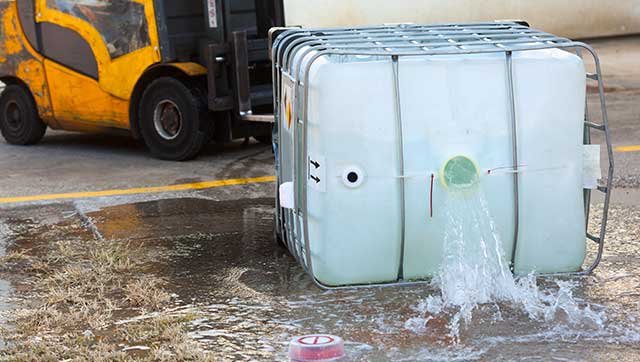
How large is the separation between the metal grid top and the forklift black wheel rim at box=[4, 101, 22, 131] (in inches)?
212

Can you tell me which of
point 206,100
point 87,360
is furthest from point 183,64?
point 87,360

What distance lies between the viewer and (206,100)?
10547 mm

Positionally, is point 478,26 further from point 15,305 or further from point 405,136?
point 15,305

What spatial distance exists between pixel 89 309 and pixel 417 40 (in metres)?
2.43

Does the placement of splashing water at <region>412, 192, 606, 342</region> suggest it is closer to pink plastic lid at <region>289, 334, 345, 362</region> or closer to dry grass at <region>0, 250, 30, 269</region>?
pink plastic lid at <region>289, 334, 345, 362</region>

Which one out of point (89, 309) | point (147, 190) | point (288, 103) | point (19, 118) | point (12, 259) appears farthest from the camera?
point (19, 118)

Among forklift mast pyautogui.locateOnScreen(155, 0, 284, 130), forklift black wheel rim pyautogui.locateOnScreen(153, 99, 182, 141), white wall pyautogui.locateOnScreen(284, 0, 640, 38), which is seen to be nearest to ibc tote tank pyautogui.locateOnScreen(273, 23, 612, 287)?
forklift mast pyautogui.locateOnScreen(155, 0, 284, 130)

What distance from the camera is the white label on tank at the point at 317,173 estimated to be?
6.25 meters

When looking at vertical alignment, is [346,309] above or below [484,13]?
below

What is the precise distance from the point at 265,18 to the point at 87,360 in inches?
246

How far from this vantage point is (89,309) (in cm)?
633

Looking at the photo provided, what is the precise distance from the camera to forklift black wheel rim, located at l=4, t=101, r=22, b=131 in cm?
1201

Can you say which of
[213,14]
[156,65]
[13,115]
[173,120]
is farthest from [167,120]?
[13,115]

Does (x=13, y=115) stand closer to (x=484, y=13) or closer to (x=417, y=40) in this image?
(x=417, y=40)
